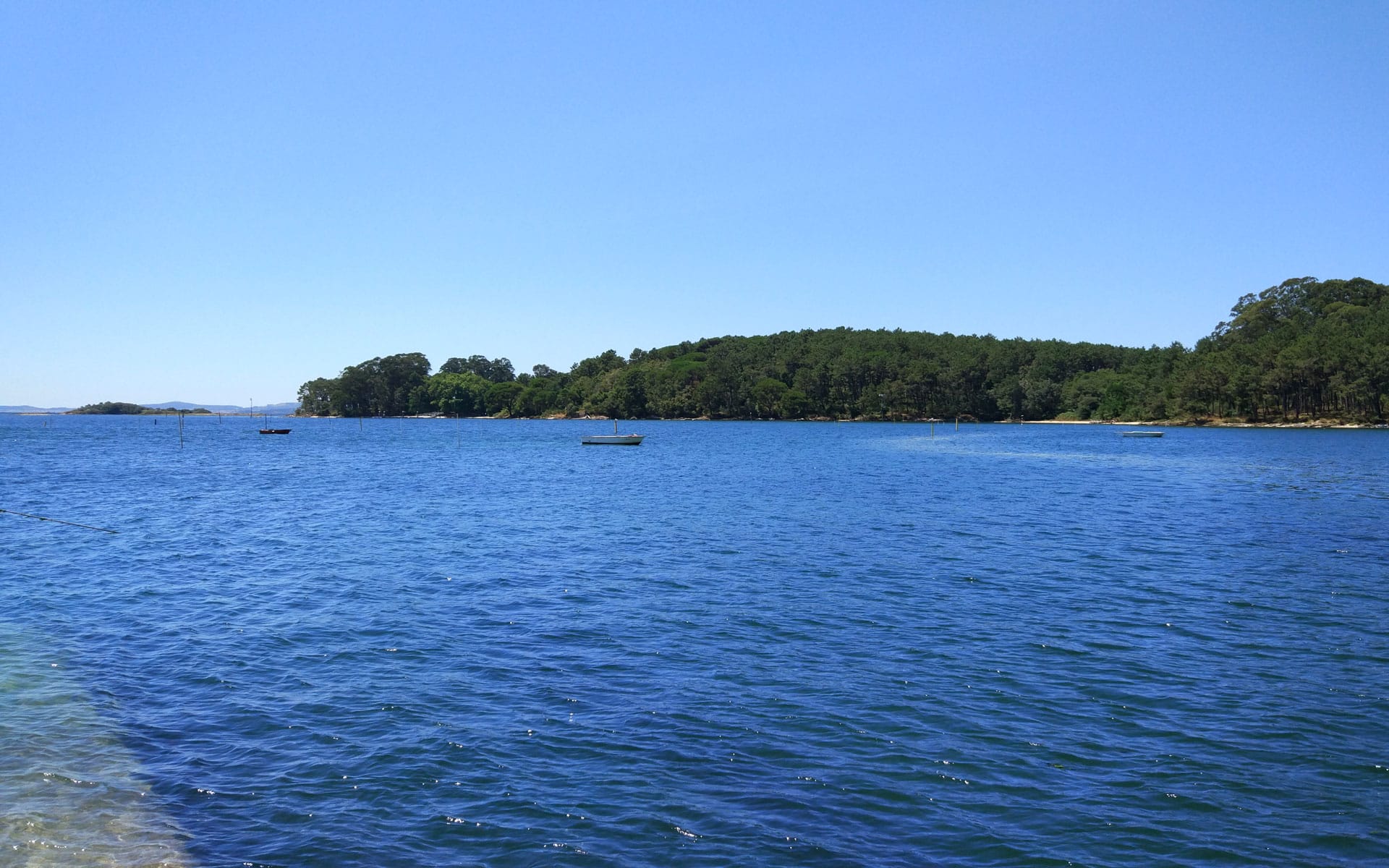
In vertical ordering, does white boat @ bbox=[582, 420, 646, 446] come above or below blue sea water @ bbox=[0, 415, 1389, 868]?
above

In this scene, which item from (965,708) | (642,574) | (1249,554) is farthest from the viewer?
(1249,554)

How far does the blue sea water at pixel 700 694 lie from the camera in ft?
33.8

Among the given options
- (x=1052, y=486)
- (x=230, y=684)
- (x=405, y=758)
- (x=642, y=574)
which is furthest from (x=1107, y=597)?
(x=1052, y=486)

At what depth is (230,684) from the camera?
15914 millimetres

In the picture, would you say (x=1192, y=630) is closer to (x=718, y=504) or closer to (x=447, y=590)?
(x=447, y=590)

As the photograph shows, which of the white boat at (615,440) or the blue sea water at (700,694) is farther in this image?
the white boat at (615,440)

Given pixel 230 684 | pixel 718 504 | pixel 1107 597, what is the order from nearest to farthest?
pixel 230 684, pixel 1107 597, pixel 718 504

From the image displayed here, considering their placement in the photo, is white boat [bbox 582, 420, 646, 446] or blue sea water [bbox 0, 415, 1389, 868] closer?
blue sea water [bbox 0, 415, 1389, 868]

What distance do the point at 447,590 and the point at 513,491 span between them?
103ft

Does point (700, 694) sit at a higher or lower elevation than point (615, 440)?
lower

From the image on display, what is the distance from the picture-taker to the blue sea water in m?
10.3

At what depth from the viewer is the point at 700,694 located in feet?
49.6

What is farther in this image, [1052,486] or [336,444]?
[336,444]

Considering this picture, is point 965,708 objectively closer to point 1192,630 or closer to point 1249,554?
point 1192,630
